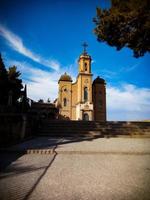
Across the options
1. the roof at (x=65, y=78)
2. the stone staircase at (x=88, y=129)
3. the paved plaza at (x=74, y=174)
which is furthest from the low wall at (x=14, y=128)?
the roof at (x=65, y=78)

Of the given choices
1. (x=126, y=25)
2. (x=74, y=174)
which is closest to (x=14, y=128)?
(x=74, y=174)

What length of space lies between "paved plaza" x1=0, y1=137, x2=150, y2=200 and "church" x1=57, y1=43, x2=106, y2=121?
27.5 m

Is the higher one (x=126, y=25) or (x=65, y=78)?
(x=65, y=78)

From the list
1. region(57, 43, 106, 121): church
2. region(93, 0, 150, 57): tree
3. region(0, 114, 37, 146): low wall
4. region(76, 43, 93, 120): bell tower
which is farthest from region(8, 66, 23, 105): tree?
region(93, 0, 150, 57): tree

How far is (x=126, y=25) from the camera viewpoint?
10625 millimetres

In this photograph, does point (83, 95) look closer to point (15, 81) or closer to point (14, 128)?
point (15, 81)

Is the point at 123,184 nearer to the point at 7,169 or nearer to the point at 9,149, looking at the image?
the point at 7,169

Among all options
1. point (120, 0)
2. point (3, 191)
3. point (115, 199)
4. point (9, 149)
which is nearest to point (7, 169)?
point (3, 191)

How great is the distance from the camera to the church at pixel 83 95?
119 ft

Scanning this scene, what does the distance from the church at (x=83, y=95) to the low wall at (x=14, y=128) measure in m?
22.3

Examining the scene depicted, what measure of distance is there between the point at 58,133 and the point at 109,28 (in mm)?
8941

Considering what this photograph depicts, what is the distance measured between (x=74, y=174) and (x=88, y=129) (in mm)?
10341

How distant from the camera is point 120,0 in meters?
10.1

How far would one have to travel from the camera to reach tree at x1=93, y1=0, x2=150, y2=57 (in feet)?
30.5
